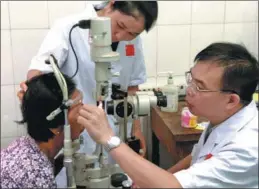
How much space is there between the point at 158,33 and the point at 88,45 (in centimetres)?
82

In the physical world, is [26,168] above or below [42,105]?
below

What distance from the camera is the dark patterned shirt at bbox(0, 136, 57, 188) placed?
1342mm

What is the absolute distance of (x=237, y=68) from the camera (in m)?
1.19

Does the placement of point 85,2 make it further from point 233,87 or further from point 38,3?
point 233,87

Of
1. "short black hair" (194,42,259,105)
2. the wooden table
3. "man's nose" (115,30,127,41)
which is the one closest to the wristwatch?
"short black hair" (194,42,259,105)

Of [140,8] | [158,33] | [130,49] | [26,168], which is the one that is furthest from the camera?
[158,33]

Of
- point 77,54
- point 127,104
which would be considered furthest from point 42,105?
point 77,54

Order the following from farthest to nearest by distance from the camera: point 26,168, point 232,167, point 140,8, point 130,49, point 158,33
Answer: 1. point 158,33
2. point 130,49
3. point 140,8
4. point 26,168
5. point 232,167

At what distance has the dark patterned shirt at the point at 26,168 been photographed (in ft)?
4.40

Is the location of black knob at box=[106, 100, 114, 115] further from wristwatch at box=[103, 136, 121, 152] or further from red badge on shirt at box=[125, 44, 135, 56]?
red badge on shirt at box=[125, 44, 135, 56]

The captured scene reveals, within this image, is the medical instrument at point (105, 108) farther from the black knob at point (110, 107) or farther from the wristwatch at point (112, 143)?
the wristwatch at point (112, 143)

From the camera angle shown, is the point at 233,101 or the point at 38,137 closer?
the point at 233,101

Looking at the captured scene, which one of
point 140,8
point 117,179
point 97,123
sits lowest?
point 117,179

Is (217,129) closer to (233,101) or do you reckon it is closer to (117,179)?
(233,101)
